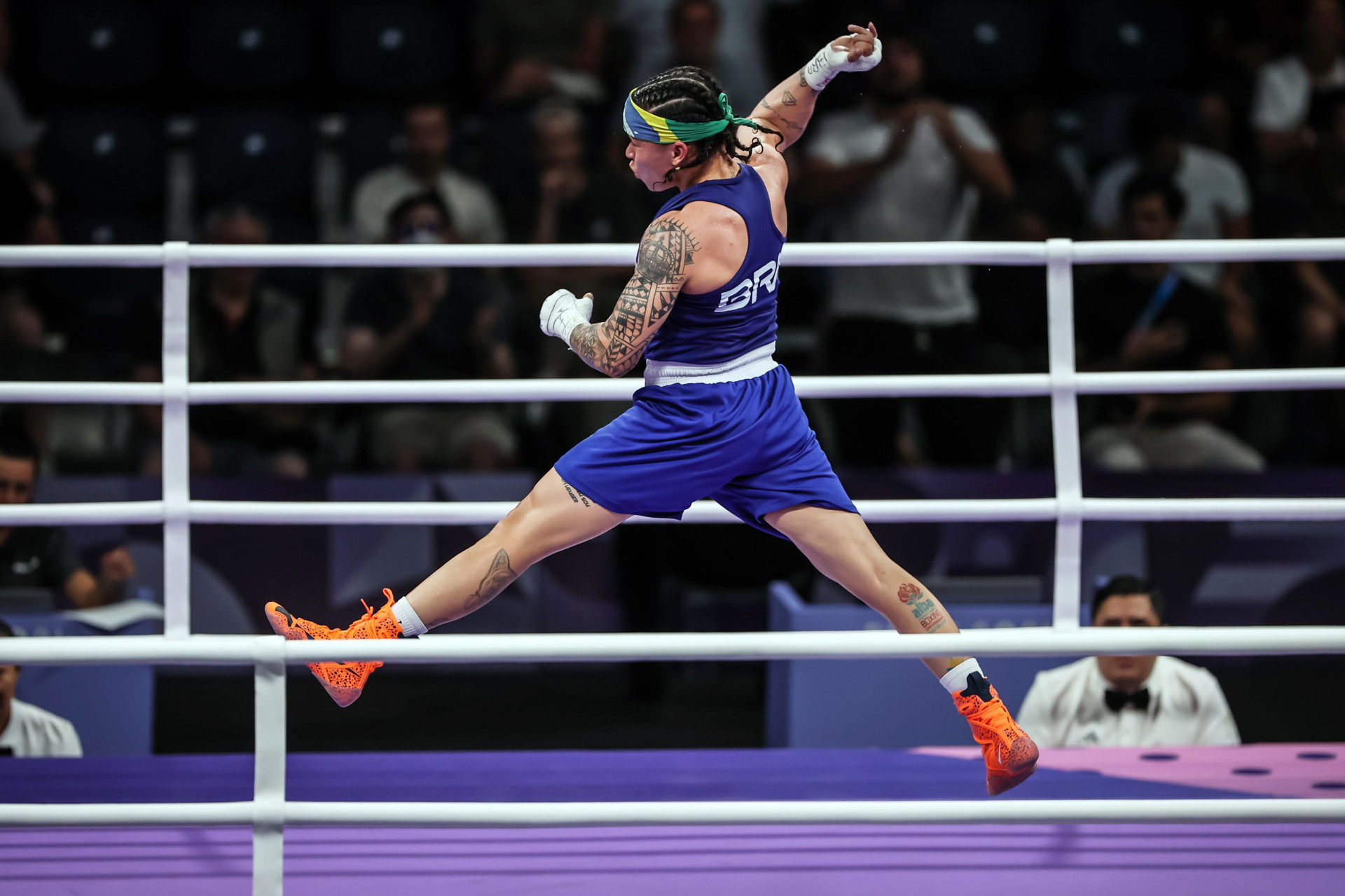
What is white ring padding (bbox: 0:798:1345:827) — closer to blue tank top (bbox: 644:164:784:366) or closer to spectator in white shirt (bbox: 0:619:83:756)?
blue tank top (bbox: 644:164:784:366)

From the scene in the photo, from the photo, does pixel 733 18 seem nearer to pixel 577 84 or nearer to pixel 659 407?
pixel 577 84

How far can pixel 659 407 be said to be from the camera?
200 centimetres

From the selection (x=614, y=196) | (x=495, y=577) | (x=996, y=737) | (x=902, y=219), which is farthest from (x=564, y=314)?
(x=614, y=196)

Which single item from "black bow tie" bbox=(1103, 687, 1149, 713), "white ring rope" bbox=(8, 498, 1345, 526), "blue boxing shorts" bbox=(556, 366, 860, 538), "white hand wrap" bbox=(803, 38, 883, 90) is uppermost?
"white hand wrap" bbox=(803, 38, 883, 90)

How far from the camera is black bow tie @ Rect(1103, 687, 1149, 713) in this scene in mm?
2906

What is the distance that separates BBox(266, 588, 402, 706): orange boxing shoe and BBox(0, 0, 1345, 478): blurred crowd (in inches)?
95.2

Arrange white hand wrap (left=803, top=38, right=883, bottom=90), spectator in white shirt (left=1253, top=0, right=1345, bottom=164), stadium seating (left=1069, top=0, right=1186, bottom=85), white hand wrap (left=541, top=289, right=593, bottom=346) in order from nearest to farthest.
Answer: white hand wrap (left=541, top=289, right=593, bottom=346) → white hand wrap (left=803, top=38, right=883, bottom=90) → spectator in white shirt (left=1253, top=0, right=1345, bottom=164) → stadium seating (left=1069, top=0, right=1186, bottom=85)

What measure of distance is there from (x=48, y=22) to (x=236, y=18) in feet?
2.46

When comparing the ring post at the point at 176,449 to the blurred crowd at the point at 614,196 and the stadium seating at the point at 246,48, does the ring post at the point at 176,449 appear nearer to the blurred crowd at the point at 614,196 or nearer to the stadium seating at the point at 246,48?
the blurred crowd at the point at 614,196

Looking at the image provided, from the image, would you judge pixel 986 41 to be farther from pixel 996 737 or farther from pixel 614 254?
pixel 996 737

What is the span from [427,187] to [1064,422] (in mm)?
2945

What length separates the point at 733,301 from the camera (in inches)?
77.0

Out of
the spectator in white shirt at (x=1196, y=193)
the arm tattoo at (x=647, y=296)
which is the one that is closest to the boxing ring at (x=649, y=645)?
the arm tattoo at (x=647, y=296)

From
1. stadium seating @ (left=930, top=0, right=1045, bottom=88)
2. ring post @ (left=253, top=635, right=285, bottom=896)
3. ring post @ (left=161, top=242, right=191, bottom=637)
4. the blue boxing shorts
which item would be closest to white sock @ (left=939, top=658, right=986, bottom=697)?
the blue boxing shorts
